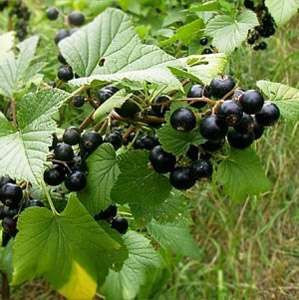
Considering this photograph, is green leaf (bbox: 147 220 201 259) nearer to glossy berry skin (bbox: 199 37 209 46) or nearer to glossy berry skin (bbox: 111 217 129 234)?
glossy berry skin (bbox: 111 217 129 234)

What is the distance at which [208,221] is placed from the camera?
7.57 ft

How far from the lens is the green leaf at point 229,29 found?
1116 millimetres

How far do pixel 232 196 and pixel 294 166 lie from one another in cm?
134

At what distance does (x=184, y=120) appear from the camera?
902mm

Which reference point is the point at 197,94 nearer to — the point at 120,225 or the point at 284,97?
the point at 284,97

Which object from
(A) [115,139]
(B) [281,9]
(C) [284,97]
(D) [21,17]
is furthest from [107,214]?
(D) [21,17]

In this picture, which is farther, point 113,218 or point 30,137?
point 113,218

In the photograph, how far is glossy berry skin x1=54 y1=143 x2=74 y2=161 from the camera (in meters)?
0.97

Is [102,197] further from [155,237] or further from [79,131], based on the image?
[155,237]

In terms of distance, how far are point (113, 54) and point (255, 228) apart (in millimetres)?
1347

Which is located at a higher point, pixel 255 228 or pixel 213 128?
pixel 213 128

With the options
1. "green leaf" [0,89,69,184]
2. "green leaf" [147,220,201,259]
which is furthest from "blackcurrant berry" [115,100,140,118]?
"green leaf" [147,220,201,259]

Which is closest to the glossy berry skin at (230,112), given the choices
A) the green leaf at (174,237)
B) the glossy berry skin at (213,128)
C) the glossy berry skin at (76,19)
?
the glossy berry skin at (213,128)

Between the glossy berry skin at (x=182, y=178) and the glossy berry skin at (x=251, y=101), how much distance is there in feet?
0.39
